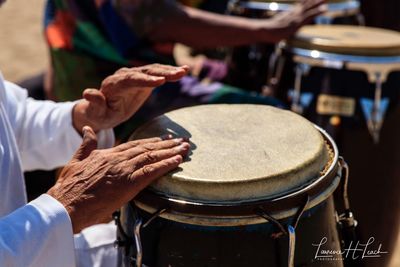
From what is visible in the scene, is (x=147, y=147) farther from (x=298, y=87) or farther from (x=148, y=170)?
(x=298, y=87)

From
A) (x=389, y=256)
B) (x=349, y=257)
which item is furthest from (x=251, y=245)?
(x=389, y=256)

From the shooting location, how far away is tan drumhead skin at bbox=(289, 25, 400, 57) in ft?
6.71

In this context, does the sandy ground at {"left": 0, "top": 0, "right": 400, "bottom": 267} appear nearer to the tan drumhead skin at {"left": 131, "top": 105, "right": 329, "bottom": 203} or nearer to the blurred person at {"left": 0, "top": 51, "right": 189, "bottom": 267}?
the blurred person at {"left": 0, "top": 51, "right": 189, "bottom": 267}

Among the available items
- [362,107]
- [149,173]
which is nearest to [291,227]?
[149,173]

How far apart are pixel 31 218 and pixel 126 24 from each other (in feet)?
4.24

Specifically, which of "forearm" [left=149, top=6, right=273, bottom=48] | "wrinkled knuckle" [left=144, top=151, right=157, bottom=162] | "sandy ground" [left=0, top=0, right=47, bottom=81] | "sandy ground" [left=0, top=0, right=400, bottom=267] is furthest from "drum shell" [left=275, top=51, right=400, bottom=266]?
"sandy ground" [left=0, top=0, right=400, bottom=267]

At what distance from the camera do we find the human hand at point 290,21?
2354 mm

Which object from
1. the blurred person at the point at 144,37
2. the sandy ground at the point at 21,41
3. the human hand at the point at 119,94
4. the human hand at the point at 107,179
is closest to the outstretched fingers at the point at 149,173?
the human hand at the point at 107,179

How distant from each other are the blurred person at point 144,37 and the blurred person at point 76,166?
72 cm

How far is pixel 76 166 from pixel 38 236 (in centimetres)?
15

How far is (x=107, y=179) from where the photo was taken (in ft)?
3.85

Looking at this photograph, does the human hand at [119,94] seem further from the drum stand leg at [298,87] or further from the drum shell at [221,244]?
the drum stand leg at [298,87]

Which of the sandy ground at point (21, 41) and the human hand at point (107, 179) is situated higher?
the human hand at point (107, 179)

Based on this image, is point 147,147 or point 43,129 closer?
point 147,147
